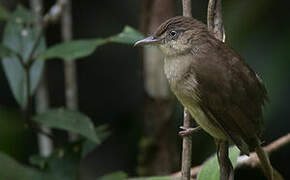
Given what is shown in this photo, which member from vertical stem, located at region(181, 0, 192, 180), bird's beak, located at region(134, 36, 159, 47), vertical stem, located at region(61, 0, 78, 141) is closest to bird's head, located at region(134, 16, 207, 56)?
bird's beak, located at region(134, 36, 159, 47)

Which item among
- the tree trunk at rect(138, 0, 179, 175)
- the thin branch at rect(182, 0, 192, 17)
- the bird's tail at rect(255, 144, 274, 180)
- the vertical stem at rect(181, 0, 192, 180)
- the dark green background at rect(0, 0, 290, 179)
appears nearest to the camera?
the vertical stem at rect(181, 0, 192, 180)

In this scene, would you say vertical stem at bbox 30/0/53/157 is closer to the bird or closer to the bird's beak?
the bird's beak

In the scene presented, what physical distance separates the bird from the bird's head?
2.7 inches

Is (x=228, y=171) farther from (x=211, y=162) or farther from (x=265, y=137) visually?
(x=265, y=137)

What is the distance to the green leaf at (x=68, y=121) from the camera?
10.2ft

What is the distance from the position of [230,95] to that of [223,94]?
0.03 m

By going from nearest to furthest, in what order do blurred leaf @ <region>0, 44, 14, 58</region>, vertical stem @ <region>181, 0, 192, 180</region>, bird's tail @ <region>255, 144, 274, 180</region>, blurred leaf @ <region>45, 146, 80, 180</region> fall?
vertical stem @ <region>181, 0, 192, 180</region>, bird's tail @ <region>255, 144, 274, 180</region>, blurred leaf @ <region>0, 44, 14, 58</region>, blurred leaf @ <region>45, 146, 80, 180</region>

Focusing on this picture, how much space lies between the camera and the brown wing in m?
2.76

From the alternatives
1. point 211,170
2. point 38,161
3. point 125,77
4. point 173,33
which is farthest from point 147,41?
point 125,77

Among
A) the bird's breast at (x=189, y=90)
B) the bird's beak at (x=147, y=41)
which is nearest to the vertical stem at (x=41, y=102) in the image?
the bird's beak at (x=147, y=41)

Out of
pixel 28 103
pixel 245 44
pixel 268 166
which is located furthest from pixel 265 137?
pixel 28 103

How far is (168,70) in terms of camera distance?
9.58 feet

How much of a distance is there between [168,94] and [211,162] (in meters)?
1.17

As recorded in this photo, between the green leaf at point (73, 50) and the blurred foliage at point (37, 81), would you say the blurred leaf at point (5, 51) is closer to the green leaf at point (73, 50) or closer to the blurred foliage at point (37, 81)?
the blurred foliage at point (37, 81)
